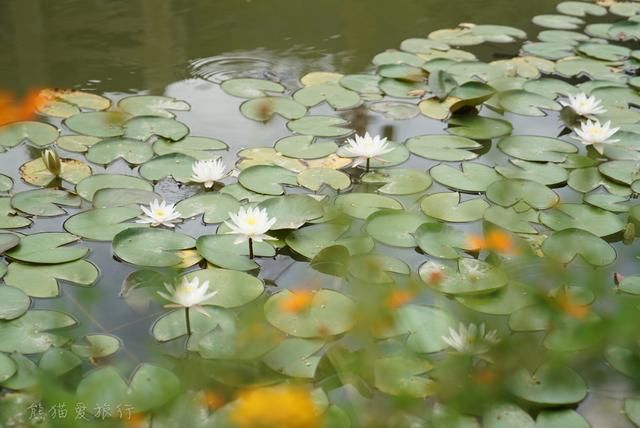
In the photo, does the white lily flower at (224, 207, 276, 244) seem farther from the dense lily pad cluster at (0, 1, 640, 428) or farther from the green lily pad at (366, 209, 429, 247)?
the green lily pad at (366, 209, 429, 247)

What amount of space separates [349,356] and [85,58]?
63.5 inches

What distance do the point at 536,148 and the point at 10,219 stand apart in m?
1.28

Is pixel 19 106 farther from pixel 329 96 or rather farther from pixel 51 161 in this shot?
pixel 329 96

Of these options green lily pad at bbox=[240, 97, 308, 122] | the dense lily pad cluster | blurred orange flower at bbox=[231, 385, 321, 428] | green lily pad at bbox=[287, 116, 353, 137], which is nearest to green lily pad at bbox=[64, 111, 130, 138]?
the dense lily pad cluster

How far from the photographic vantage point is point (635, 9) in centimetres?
302

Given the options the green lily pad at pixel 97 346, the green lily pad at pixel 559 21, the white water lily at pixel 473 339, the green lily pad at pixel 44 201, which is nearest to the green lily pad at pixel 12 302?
the green lily pad at pixel 97 346

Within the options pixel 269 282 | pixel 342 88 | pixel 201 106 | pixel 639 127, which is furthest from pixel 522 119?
pixel 269 282

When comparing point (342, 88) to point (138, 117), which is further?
point (342, 88)

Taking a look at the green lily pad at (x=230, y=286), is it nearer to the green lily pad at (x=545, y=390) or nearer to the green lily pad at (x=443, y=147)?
the green lily pad at (x=545, y=390)

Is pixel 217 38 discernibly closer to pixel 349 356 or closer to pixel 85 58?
pixel 85 58

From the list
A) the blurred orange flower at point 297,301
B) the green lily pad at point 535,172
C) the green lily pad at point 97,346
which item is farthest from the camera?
the green lily pad at point 535,172

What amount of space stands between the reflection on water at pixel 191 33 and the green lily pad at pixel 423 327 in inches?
48.1

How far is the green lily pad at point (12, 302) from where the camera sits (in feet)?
4.38

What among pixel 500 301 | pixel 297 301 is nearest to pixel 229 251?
pixel 297 301
